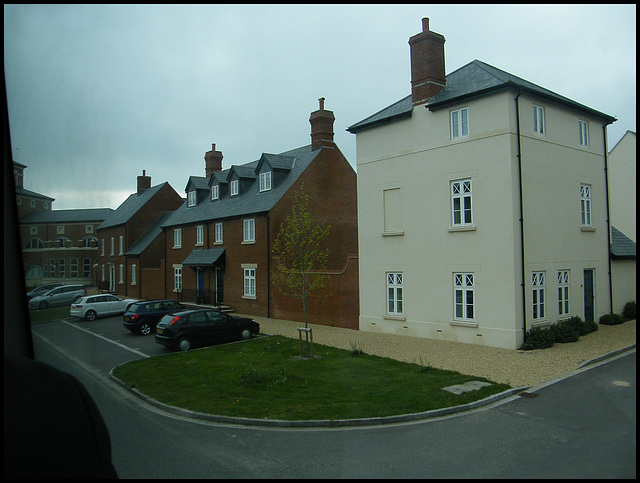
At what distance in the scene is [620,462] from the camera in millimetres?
2367

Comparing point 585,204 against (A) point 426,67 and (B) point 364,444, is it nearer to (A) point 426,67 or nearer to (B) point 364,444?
(B) point 364,444

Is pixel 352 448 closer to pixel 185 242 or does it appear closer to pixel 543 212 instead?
pixel 543 212

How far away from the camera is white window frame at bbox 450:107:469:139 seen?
46.9ft

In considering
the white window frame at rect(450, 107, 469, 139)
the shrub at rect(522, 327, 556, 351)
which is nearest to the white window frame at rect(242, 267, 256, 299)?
the white window frame at rect(450, 107, 469, 139)

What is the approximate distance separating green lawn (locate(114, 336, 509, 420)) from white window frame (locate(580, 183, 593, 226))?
3.52 meters

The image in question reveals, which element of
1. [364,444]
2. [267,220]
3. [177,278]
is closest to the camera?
[364,444]

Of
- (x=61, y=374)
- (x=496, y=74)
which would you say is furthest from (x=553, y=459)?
(x=496, y=74)

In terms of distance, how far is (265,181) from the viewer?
22.5 meters

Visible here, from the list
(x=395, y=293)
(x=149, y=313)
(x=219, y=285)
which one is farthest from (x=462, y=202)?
(x=219, y=285)

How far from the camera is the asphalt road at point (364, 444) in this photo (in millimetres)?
2711

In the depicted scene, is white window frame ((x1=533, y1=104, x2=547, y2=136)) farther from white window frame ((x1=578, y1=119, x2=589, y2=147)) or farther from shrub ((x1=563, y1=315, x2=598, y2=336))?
shrub ((x1=563, y1=315, x2=598, y2=336))

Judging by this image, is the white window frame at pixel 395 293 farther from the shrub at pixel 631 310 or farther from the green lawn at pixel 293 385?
the shrub at pixel 631 310

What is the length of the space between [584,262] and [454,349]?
394 cm

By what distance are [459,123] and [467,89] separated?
39.5 inches
